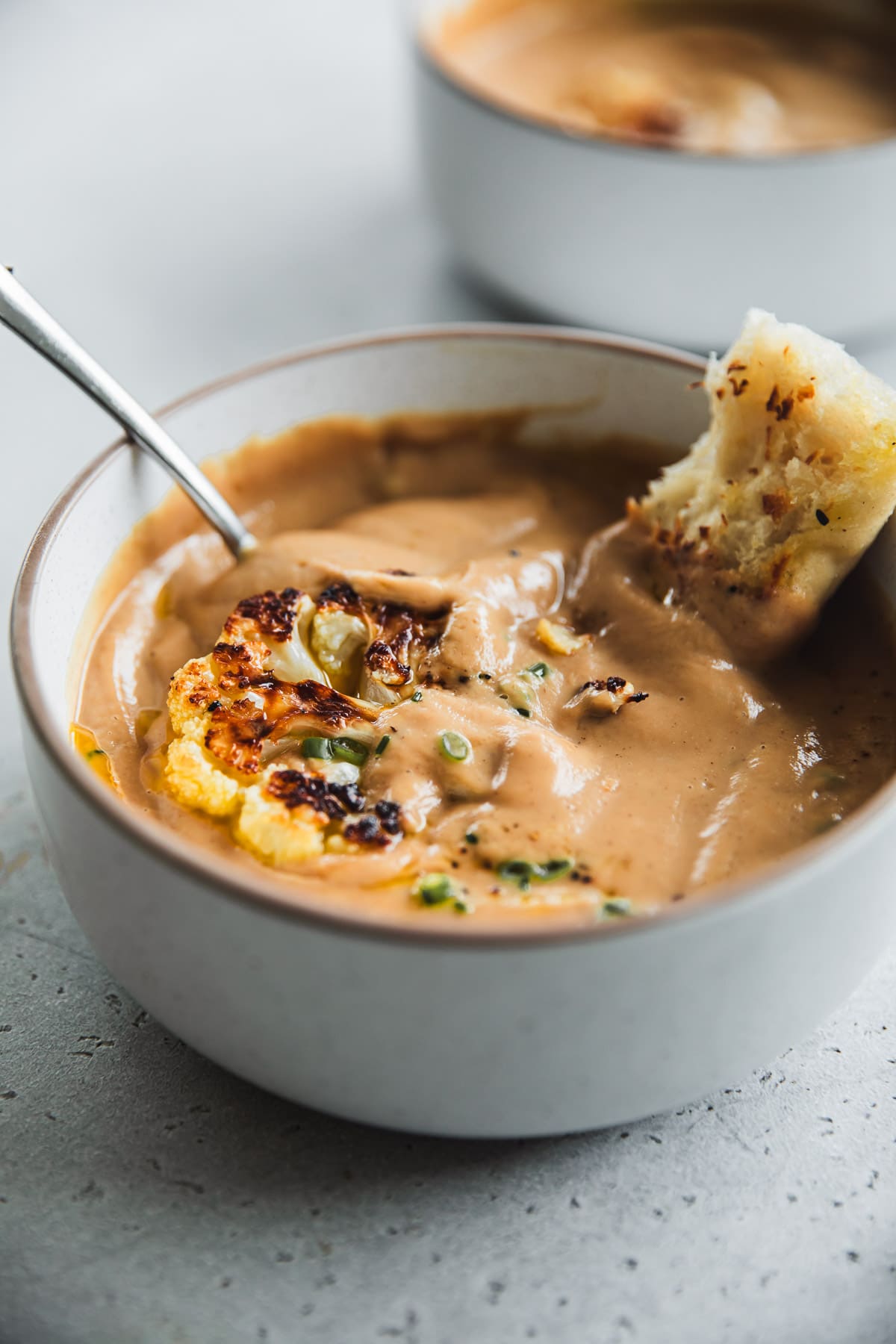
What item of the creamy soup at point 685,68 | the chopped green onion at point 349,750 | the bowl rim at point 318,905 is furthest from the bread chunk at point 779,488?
the creamy soup at point 685,68

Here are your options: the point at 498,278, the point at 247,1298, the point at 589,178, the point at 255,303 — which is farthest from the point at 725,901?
the point at 255,303

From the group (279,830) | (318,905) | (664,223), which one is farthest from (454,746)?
(664,223)

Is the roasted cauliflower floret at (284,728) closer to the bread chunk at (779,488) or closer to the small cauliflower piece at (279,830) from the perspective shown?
the small cauliflower piece at (279,830)

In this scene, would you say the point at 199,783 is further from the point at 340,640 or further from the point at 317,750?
the point at 340,640

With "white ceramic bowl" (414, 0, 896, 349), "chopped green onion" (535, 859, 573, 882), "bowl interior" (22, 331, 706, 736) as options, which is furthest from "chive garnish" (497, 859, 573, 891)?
"white ceramic bowl" (414, 0, 896, 349)

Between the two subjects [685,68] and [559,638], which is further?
[685,68]
